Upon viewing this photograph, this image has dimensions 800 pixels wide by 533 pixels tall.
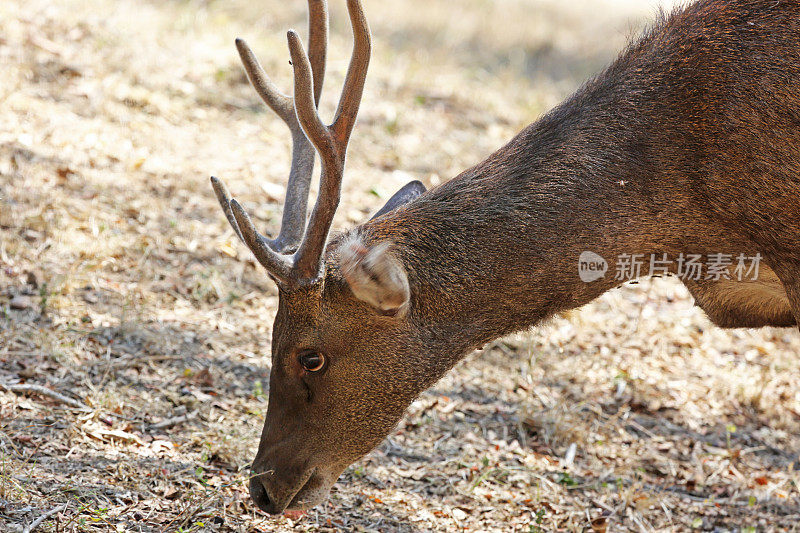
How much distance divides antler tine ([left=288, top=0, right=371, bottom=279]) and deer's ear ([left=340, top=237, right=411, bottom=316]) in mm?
172

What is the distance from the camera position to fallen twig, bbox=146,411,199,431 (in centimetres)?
484

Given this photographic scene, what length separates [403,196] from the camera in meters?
4.55

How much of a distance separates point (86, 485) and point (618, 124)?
9.73 ft

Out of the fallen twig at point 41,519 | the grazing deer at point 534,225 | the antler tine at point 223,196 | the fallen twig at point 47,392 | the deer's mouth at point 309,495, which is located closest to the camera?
the fallen twig at point 41,519

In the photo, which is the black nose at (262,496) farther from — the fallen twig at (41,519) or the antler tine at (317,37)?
the antler tine at (317,37)

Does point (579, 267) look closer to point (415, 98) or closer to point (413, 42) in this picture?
point (415, 98)

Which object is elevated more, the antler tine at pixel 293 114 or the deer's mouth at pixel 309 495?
the antler tine at pixel 293 114

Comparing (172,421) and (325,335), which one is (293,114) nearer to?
(325,335)

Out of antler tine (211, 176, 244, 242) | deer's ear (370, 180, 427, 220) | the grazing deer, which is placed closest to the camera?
antler tine (211, 176, 244, 242)

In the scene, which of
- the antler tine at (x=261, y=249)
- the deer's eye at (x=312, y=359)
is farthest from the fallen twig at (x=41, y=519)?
the antler tine at (x=261, y=249)

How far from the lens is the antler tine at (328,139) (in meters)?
3.76

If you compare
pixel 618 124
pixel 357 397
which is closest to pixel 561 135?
pixel 618 124

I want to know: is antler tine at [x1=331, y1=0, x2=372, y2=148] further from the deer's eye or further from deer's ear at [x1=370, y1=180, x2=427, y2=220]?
the deer's eye

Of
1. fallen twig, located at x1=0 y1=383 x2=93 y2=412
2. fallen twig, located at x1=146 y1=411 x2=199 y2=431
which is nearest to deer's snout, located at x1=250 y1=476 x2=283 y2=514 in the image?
fallen twig, located at x1=146 y1=411 x2=199 y2=431
